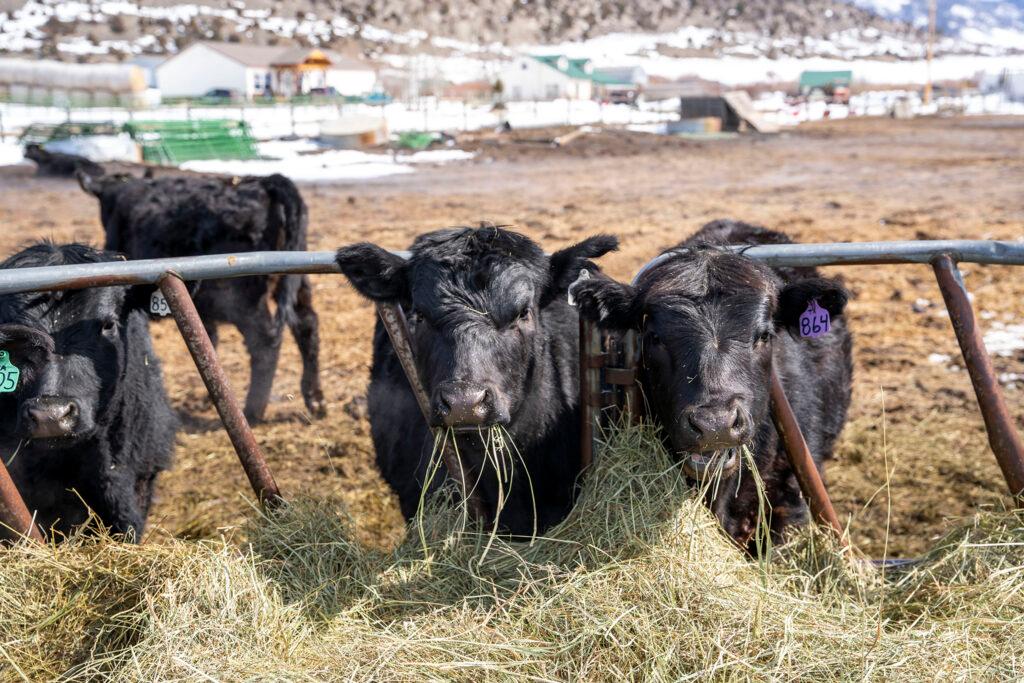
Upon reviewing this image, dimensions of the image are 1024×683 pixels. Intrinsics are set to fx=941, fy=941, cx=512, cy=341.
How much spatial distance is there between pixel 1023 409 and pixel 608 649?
4.60 meters

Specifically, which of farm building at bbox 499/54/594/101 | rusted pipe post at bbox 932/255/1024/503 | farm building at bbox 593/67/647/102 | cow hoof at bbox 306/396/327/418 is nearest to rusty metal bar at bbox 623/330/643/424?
rusted pipe post at bbox 932/255/1024/503

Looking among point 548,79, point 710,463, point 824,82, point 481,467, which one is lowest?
point 481,467

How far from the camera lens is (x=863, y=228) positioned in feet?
39.4

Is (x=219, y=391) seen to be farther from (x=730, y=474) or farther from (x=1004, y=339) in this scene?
(x=1004, y=339)

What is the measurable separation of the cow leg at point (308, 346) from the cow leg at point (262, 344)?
6.6 inches

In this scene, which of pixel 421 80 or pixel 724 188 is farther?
pixel 421 80

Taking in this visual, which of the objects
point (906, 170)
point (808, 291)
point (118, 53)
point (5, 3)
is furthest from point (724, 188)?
point (5, 3)

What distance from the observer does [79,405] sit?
11.9 ft

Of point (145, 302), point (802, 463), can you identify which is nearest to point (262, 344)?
point (145, 302)

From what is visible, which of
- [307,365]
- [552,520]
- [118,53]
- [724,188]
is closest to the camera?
[552,520]

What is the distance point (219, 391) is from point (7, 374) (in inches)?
30.4

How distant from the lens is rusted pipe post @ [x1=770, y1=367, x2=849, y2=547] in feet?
11.9

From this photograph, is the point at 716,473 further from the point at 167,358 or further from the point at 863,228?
the point at 863,228

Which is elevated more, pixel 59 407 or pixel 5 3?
pixel 5 3
